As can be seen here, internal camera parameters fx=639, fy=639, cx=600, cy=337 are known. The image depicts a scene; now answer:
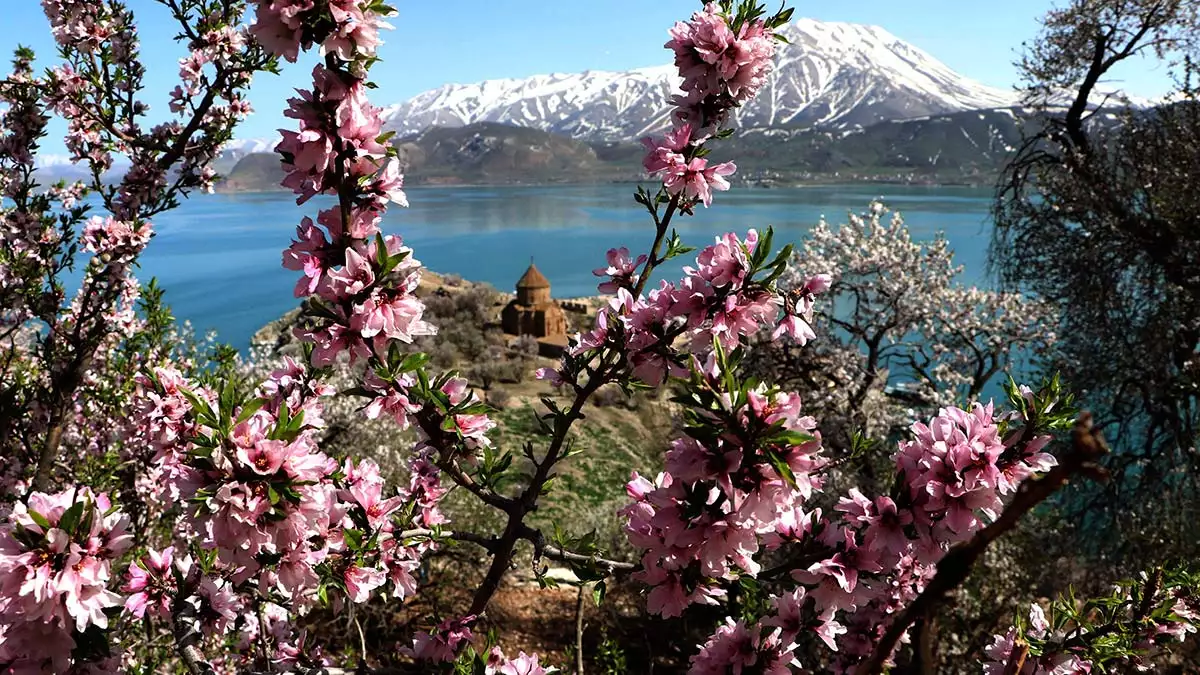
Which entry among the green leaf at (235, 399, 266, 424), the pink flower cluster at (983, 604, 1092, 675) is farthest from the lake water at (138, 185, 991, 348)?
the green leaf at (235, 399, 266, 424)

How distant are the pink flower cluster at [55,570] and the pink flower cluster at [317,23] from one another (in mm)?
1334

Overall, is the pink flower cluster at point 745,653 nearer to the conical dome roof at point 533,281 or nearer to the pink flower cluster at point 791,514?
the pink flower cluster at point 791,514

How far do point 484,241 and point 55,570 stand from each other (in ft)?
327

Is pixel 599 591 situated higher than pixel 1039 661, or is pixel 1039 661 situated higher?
pixel 599 591

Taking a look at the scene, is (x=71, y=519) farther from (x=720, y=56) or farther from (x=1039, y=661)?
(x=1039, y=661)

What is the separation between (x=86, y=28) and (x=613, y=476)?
16.0 m

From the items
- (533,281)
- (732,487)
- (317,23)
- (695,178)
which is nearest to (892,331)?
(695,178)

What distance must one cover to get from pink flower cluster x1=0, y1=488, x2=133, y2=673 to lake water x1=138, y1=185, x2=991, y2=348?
33408mm

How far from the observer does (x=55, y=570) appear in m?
1.65

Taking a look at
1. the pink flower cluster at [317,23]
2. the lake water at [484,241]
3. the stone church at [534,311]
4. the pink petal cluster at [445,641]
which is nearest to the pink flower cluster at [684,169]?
the pink flower cluster at [317,23]

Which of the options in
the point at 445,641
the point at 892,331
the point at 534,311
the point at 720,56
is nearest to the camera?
the point at 720,56

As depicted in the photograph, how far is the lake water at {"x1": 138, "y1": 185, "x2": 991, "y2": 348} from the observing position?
58.0 m

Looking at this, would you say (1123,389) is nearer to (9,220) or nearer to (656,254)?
(656,254)

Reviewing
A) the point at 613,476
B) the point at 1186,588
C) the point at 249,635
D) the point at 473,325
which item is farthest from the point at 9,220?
the point at 473,325
